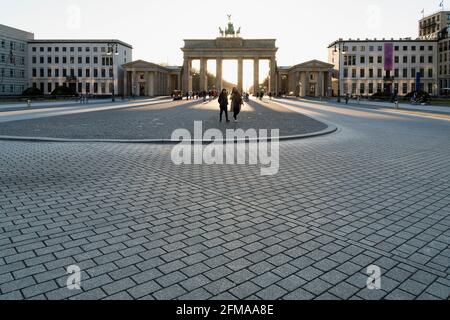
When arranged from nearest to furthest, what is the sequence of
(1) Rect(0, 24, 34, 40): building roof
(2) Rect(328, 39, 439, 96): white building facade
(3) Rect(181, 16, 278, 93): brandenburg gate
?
(1) Rect(0, 24, 34, 40): building roof, (3) Rect(181, 16, 278, 93): brandenburg gate, (2) Rect(328, 39, 439, 96): white building facade

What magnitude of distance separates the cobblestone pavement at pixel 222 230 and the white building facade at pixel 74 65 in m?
110

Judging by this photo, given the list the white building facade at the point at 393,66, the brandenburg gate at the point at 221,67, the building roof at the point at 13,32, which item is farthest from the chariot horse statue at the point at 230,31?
the building roof at the point at 13,32

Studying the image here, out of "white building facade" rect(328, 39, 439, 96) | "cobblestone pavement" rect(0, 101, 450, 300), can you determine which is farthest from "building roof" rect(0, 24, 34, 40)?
"cobblestone pavement" rect(0, 101, 450, 300)

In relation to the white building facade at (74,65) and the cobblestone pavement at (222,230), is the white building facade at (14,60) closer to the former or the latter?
the white building facade at (74,65)

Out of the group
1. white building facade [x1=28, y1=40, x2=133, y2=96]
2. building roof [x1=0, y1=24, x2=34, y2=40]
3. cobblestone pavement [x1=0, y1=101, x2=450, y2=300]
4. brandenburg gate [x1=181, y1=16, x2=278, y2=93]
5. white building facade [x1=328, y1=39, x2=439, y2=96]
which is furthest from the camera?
white building facade [x1=28, y1=40, x2=133, y2=96]

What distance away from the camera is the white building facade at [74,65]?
113125 mm

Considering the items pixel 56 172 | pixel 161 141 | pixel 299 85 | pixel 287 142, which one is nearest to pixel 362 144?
pixel 287 142

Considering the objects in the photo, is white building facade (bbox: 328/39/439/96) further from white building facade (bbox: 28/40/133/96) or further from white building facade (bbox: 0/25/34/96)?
white building facade (bbox: 0/25/34/96)

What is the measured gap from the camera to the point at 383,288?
4.01m

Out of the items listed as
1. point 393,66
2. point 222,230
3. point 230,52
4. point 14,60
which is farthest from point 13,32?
point 222,230

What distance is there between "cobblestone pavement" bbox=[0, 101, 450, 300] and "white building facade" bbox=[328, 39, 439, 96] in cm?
10913

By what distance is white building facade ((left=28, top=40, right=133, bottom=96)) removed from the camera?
113 metres

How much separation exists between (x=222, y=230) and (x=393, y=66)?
120261mm
